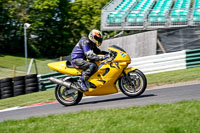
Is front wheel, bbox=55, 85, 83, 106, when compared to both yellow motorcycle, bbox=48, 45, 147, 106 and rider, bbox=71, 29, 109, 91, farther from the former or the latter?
rider, bbox=71, 29, 109, 91

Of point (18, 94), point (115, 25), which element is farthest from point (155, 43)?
point (18, 94)

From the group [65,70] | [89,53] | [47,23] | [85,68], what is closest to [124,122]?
[89,53]

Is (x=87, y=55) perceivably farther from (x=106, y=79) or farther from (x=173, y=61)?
(x=173, y=61)

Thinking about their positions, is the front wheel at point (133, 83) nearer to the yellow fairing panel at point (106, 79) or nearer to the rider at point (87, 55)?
the yellow fairing panel at point (106, 79)

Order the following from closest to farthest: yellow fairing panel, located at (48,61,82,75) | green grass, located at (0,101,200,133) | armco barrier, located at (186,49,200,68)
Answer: green grass, located at (0,101,200,133) → yellow fairing panel, located at (48,61,82,75) → armco barrier, located at (186,49,200,68)

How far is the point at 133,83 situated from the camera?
25.0 feet

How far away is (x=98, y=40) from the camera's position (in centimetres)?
768

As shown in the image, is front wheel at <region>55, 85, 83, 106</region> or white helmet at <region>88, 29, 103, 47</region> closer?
white helmet at <region>88, 29, 103, 47</region>

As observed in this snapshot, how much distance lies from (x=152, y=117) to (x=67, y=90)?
344cm

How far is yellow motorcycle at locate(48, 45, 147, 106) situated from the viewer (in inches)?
301

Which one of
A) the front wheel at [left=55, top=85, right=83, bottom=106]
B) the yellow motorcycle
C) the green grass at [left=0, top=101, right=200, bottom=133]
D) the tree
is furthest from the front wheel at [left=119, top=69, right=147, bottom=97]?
the tree

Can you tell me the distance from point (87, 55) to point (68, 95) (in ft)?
4.11

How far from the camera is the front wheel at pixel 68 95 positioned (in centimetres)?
823

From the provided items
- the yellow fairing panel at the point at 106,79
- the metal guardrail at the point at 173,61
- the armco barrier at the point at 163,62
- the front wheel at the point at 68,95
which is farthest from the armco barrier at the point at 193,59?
the front wheel at the point at 68,95
